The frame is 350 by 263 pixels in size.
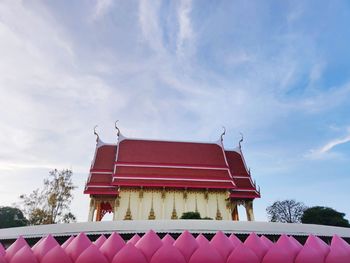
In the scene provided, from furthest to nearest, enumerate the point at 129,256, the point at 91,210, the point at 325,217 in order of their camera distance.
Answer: the point at 325,217
the point at 91,210
the point at 129,256

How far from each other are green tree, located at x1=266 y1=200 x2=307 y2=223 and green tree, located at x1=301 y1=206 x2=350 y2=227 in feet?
43.6

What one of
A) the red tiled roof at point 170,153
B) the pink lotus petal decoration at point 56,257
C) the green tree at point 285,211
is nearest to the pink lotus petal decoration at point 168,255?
the pink lotus petal decoration at point 56,257

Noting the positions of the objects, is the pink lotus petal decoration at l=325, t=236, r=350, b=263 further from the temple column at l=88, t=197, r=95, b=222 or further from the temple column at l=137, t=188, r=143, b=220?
the temple column at l=88, t=197, r=95, b=222

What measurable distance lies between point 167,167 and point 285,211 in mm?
23070

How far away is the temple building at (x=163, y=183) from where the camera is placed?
19.9 metres

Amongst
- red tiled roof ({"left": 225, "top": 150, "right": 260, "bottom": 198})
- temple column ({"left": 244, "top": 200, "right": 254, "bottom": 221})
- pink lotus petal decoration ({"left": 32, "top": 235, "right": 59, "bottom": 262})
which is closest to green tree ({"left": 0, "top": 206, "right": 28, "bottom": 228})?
red tiled roof ({"left": 225, "top": 150, "right": 260, "bottom": 198})

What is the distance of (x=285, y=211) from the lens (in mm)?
37750

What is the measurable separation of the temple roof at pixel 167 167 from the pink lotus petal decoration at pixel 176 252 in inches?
576

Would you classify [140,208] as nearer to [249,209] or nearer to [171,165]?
[171,165]

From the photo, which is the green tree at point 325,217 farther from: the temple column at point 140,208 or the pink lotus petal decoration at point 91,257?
the pink lotus petal decoration at point 91,257

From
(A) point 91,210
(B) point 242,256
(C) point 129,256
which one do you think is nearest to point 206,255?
(B) point 242,256

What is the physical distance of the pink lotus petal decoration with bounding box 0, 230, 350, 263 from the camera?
4.81 meters

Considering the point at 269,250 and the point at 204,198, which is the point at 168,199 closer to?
the point at 204,198

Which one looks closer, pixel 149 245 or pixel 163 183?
pixel 149 245
